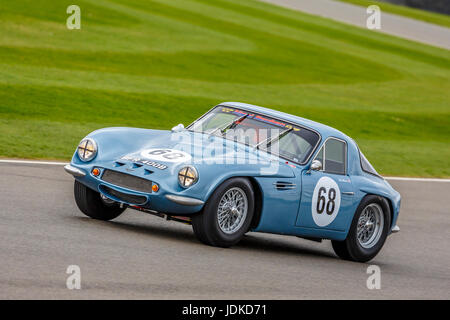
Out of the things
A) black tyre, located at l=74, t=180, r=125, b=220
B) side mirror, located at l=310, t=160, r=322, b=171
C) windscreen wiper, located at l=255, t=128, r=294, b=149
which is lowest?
black tyre, located at l=74, t=180, r=125, b=220

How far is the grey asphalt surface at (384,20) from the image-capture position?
3747 cm

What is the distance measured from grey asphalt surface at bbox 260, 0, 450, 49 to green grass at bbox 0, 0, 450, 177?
1.84m

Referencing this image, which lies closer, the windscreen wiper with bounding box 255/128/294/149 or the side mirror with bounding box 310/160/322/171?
the side mirror with bounding box 310/160/322/171

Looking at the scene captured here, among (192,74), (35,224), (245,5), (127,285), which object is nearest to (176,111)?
(192,74)

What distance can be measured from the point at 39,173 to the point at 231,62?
1500 centimetres

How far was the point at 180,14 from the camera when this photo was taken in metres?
32.9

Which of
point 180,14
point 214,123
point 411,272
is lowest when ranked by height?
point 411,272

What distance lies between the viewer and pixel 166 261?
23.2 ft

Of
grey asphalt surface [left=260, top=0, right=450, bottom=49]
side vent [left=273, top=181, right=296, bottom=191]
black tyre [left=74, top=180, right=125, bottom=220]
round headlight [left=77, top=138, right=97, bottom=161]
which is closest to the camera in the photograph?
side vent [left=273, top=181, right=296, bottom=191]

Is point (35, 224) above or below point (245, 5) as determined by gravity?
below

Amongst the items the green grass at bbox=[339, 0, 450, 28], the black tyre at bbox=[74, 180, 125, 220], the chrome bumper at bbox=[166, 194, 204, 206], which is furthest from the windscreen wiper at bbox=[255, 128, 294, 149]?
the green grass at bbox=[339, 0, 450, 28]

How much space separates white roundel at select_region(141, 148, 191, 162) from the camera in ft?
25.8

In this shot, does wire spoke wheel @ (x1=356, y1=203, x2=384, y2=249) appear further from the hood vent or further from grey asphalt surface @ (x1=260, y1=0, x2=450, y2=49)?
grey asphalt surface @ (x1=260, y1=0, x2=450, y2=49)
